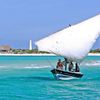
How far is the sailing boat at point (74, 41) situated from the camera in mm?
35562

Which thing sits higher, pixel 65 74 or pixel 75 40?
pixel 75 40

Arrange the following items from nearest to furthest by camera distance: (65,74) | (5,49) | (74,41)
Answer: (65,74) < (74,41) < (5,49)

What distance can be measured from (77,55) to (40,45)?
2.55 m

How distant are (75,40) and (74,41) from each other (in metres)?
0.10

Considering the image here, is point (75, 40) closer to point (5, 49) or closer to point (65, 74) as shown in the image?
point (65, 74)

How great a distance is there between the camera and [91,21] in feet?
118

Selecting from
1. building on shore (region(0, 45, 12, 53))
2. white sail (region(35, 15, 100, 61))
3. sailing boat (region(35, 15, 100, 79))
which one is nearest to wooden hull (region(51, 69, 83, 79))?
sailing boat (region(35, 15, 100, 79))

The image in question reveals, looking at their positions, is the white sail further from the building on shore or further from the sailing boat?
the building on shore

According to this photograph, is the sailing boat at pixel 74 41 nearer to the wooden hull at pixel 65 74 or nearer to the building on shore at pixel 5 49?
the wooden hull at pixel 65 74

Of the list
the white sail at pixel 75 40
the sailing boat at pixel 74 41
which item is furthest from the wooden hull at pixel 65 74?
the white sail at pixel 75 40

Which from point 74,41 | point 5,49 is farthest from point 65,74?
point 5,49

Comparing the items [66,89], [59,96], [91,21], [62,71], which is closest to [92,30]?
[91,21]

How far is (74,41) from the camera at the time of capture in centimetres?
3597

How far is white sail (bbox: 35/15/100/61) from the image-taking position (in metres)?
35.6
